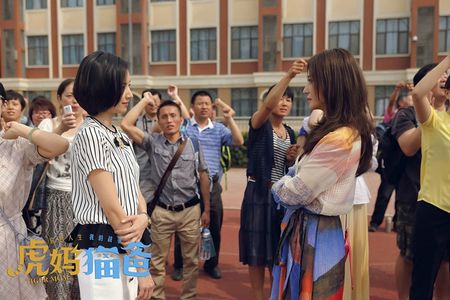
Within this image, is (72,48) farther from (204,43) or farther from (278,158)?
(278,158)

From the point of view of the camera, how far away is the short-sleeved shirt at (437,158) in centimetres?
270

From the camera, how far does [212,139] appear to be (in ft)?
15.5

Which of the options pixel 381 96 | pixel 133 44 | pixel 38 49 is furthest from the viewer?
pixel 38 49

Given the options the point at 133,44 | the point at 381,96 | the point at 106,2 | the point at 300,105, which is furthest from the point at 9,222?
the point at 106,2

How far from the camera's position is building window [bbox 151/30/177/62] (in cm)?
2361

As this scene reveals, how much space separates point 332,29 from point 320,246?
2105 centimetres

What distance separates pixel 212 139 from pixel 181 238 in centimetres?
133

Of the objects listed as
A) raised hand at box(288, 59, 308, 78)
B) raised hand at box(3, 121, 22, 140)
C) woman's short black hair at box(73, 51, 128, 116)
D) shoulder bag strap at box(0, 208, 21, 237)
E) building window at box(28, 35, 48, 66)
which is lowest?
shoulder bag strap at box(0, 208, 21, 237)

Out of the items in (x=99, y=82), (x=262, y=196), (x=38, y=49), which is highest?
(x=38, y=49)

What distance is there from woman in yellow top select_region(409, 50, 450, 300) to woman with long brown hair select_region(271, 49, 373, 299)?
25.5 inches

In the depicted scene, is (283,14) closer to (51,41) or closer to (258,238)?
(51,41)

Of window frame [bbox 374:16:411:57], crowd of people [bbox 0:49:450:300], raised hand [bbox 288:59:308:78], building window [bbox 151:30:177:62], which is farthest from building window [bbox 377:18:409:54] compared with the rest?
raised hand [bbox 288:59:308:78]

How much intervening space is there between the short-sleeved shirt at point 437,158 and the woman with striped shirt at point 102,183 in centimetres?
180

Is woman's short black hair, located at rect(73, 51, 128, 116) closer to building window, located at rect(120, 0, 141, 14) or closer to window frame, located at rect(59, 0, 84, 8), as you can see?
building window, located at rect(120, 0, 141, 14)
